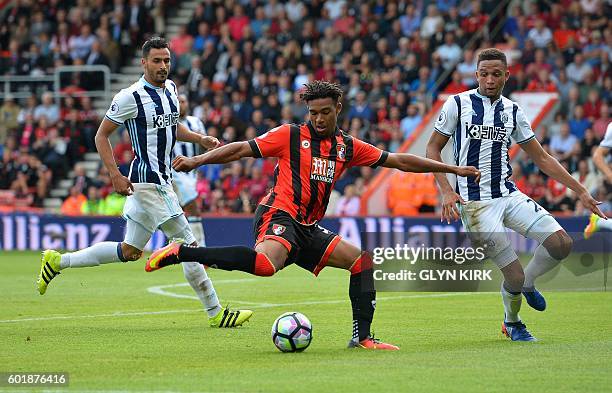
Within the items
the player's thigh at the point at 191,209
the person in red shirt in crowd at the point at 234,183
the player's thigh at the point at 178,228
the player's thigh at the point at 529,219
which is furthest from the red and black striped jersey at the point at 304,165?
the person in red shirt in crowd at the point at 234,183

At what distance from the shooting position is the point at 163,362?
8.37 m

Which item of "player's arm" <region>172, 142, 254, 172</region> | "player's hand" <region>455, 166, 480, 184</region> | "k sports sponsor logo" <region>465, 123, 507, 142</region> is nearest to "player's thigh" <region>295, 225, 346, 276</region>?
"player's arm" <region>172, 142, 254, 172</region>

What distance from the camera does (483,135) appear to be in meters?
9.91

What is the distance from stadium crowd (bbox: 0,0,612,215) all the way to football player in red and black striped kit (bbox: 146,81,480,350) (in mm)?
12613

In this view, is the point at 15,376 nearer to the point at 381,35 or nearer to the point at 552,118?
the point at 552,118

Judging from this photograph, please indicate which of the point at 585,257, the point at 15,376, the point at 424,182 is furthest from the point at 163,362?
the point at 424,182

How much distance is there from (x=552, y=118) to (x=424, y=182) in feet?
10.4

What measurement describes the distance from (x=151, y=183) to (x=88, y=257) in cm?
94

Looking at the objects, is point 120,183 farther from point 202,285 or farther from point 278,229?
point 278,229

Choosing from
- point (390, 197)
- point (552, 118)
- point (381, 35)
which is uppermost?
point (381, 35)

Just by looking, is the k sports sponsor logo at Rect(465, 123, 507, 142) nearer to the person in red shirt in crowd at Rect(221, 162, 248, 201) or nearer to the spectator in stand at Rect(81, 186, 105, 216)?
the person in red shirt in crowd at Rect(221, 162, 248, 201)

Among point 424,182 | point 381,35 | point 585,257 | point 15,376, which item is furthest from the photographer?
point 381,35

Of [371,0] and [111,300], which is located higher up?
[371,0]

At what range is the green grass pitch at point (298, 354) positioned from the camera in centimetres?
745
